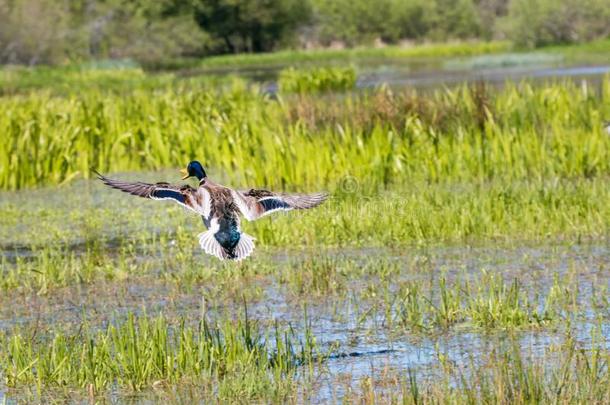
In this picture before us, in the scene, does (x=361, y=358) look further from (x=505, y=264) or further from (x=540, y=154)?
(x=540, y=154)

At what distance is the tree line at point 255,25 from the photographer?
5356cm

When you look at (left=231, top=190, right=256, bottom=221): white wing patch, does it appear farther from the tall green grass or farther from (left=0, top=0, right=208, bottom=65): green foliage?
(left=0, top=0, right=208, bottom=65): green foliage

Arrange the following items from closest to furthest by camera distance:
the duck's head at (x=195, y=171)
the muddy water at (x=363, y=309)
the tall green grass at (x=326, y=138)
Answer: the muddy water at (x=363, y=309), the duck's head at (x=195, y=171), the tall green grass at (x=326, y=138)

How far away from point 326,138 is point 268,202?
647 centimetres

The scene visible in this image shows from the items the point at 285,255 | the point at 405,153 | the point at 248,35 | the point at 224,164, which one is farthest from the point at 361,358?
the point at 248,35

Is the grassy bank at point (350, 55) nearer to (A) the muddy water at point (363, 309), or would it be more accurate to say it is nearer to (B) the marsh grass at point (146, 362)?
(A) the muddy water at point (363, 309)

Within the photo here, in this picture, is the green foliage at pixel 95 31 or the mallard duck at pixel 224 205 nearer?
the mallard duck at pixel 224 205

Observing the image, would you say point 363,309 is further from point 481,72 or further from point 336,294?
point 481,72

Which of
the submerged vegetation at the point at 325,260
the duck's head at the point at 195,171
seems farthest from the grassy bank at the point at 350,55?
the duck's head at the point at 195,171

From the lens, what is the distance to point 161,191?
6699 mm

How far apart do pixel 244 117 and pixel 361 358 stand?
35.6 ft

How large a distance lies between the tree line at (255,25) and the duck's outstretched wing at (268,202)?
4594 cm

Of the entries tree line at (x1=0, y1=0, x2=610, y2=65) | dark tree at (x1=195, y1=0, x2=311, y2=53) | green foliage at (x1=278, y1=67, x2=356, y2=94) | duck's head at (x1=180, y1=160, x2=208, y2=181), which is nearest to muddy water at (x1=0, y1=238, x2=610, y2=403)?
duck's head at (x1=180, y1=160, x2=208, y2=181)

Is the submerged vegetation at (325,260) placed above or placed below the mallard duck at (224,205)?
below
